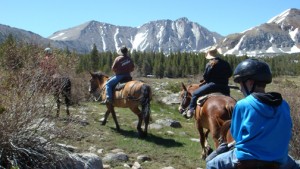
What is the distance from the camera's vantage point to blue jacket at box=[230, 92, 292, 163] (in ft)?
12.6

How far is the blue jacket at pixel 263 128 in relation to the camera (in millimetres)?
3836

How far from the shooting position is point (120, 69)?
39.6 feet

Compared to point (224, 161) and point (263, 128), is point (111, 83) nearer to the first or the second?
point (224, 161)

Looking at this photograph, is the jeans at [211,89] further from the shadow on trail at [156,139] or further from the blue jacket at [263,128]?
the blue jacket at [263,128]

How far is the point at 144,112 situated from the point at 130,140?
957 millimetres

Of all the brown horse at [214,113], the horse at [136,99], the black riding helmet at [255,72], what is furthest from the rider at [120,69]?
the black riding helmet at [255,72]

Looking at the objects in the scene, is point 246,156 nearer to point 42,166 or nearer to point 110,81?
point 42,166

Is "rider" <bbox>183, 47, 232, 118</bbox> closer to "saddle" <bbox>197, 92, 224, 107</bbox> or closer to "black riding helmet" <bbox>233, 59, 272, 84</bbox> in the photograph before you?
"saddle" <bbox>197, 92, 224, 107</bbox>

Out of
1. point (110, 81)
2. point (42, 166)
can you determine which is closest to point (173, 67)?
point (110, 81)

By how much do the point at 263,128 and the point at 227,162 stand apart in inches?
21.2

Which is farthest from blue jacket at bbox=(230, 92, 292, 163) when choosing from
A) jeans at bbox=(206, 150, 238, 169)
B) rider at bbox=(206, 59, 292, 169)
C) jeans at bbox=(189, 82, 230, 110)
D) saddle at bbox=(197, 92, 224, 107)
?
jeans at bbox=(189, 82, 230, 110)

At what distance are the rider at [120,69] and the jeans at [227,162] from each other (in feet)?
26.4

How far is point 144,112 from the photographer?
448 inches

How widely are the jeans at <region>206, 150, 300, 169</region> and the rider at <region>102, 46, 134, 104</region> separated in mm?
8047
